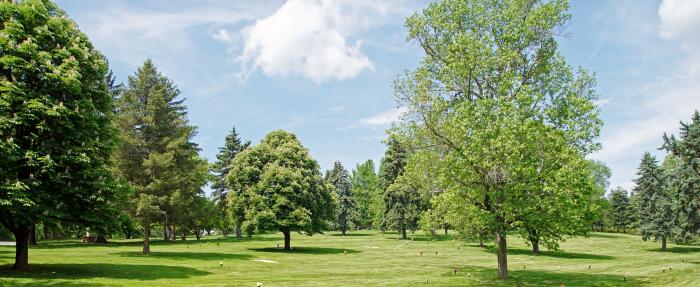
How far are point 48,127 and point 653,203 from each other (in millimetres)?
66060

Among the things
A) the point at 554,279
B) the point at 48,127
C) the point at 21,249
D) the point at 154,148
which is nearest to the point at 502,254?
the point at 554,279

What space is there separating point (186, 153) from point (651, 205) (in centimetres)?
5697

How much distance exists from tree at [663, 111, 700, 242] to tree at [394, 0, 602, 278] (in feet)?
69.3

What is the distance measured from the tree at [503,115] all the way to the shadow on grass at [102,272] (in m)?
14.2

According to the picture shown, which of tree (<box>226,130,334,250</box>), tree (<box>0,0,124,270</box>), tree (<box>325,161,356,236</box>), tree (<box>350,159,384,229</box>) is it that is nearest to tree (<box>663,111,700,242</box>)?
tree (<box>226,130,334,250</box>)

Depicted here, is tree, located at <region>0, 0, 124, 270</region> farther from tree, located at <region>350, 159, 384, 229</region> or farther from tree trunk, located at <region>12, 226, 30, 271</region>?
tree, located at <region>350, 159, 384, 229</region>

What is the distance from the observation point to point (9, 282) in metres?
17.8

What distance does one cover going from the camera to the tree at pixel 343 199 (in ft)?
291

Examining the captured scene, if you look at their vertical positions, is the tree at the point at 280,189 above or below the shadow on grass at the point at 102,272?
above

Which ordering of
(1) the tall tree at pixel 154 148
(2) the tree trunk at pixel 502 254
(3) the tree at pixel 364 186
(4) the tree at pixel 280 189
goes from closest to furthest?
1. (2) the tree trunk at pixel 502 254
2. (1) the tall tree at pixel 154 148
3. (4) the tree at pixel 280 189
4. (3) the tree at pixel 364 186

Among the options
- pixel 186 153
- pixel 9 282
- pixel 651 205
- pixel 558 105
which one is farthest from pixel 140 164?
pixel 651 205

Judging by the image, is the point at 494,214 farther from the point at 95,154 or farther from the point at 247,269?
the point at 95,154

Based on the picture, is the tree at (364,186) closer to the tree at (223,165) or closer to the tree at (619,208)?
the tree at (223,165)

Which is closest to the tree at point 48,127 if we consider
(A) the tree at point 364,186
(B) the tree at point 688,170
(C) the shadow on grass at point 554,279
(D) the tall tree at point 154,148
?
(D) the tall tree at point 154,148
